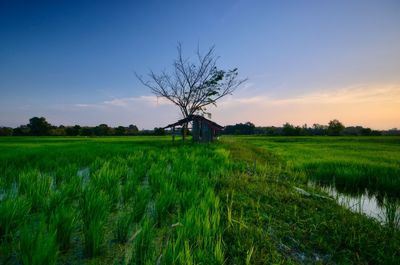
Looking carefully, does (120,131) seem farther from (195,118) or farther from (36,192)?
(36,192)

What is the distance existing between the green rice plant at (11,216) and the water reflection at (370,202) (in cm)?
493

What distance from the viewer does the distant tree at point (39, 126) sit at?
179ft

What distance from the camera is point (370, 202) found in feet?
16.8

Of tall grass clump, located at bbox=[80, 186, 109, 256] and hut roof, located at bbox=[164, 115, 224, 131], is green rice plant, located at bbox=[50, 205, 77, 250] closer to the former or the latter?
tall grass clump, located at bbox=[80, 186, 109, 256]

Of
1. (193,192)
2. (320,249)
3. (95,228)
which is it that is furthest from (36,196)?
(320,249)

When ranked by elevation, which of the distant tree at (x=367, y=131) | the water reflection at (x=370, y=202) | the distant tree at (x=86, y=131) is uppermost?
the distant tree at (x=86, y=131)

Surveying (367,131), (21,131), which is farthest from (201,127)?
(367,131)

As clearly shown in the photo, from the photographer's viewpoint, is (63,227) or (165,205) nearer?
(63,227)

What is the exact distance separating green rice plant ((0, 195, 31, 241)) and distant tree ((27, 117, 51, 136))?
6450 cm

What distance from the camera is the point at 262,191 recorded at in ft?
14.4

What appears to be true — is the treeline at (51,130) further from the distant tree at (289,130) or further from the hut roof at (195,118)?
the distant tree at (289,130)

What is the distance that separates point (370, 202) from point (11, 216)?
6.76m

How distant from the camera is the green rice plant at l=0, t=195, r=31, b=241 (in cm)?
209

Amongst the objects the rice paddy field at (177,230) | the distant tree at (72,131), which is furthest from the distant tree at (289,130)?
the rice paddy field at (177,230)
